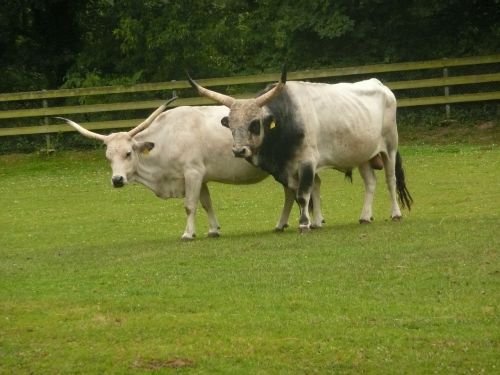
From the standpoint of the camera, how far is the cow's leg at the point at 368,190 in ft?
58.4

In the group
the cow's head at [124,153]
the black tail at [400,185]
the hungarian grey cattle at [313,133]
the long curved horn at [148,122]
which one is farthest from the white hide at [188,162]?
the black tail at [400,185]

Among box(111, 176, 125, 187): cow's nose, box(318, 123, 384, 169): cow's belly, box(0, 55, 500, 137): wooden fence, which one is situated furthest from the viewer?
box(0, 55, 500, 137): wooden fence

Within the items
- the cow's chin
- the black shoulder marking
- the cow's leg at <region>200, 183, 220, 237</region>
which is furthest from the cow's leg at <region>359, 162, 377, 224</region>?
the cow's chin

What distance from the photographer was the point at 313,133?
56.5 feet

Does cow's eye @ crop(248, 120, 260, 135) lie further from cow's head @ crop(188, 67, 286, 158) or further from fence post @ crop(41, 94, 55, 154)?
fence post @ crop(41, 94, 55, 154)

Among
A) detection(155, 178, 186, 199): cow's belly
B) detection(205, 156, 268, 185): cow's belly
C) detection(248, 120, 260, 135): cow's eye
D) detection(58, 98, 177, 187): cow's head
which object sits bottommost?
detection(155, 178, 186, 199): cow's belly

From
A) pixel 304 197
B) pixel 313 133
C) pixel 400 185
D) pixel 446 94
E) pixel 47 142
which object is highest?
pixel 313 133

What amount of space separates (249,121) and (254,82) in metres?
15.1

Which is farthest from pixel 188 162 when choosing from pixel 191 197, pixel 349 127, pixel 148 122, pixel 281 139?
pixel 349 127

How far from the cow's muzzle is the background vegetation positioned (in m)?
15.9

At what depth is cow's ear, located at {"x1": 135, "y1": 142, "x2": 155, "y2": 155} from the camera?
17.6 meters

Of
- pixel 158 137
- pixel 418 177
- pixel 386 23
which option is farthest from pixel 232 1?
pixel 158 137

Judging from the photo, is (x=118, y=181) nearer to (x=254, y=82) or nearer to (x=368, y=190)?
(x=368, y=190)

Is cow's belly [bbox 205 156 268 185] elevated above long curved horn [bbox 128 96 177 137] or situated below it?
below
